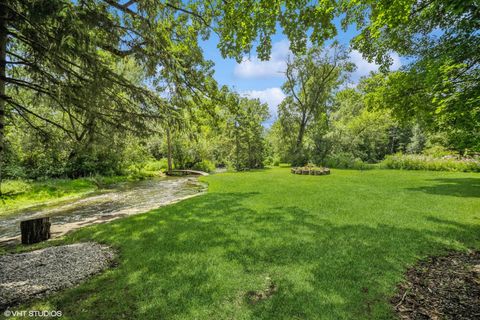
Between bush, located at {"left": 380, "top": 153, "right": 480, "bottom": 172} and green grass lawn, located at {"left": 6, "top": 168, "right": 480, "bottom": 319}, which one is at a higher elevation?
bush, located at {"left": 380, "top": 153, "right": 480, "bottom": 172}

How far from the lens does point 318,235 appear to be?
4.95m

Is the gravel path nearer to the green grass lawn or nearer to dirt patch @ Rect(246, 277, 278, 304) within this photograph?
the green grass lawn

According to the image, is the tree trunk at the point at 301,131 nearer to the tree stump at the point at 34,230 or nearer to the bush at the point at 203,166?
the bush at the point at 203,166

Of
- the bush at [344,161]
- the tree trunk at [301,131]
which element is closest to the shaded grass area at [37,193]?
the bush at [344,161]

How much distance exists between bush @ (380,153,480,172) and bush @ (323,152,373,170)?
189 centimetres

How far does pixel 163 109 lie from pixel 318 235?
14.4 ft

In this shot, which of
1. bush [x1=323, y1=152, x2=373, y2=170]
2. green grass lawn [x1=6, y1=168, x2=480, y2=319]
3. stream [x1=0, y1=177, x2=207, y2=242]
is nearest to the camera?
green grass lawn [x1=6, y1=168, x2=480, y2=319]

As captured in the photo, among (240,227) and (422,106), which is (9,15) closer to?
(240,227)

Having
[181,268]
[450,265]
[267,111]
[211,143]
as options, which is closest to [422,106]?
[450,265]

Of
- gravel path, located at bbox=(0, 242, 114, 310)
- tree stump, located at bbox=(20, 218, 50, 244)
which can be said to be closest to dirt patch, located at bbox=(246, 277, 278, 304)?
gravel path, located at bbox=(0, 242, 114, 310)

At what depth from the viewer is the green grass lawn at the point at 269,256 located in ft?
9.25

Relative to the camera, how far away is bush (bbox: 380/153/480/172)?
15.7 metres

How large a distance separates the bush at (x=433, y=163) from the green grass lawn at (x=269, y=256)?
38.1 feet

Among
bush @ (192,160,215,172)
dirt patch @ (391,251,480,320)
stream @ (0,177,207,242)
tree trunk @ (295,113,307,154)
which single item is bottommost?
stream @ (0,177,207,242)
